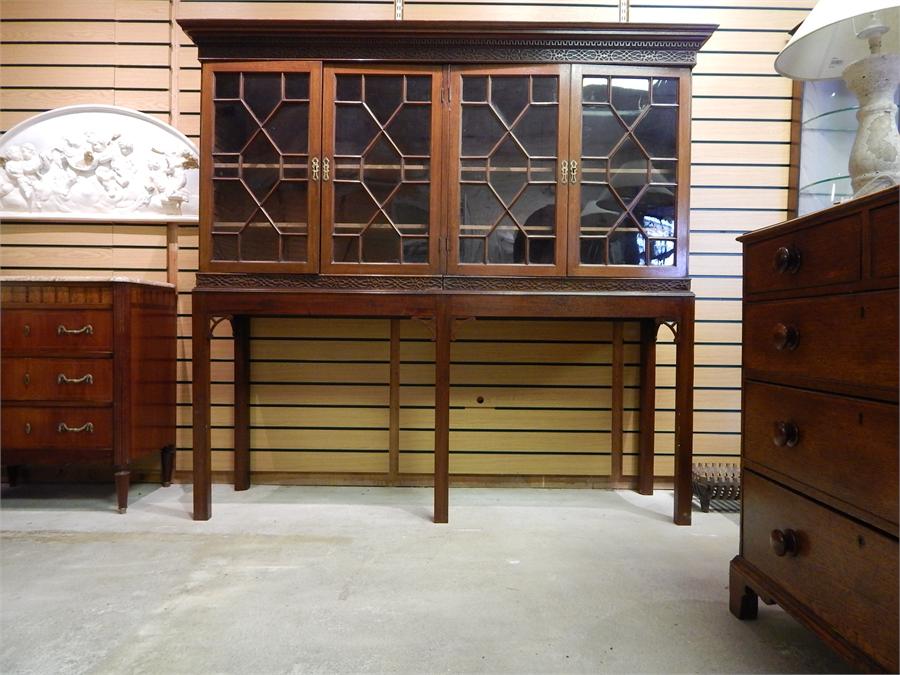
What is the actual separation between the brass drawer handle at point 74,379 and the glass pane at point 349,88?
6.24 ft

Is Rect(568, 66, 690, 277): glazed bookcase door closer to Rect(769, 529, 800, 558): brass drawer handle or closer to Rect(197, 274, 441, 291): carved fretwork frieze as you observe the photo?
Rect(197, 274, 441, 291): carved fretwork frieze

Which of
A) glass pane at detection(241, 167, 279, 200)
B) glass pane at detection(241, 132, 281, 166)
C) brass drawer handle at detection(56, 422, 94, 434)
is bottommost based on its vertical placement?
brass drawer handle at detection(56, 422, 94, 434)

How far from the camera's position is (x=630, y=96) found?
2295 mm

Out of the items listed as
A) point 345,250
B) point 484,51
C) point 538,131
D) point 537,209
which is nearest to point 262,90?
point 345,250

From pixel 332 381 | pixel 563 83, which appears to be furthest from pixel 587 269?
pixel 332 381

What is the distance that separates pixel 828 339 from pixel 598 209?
130cm

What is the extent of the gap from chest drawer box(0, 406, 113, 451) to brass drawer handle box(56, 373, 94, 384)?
5.5 inches

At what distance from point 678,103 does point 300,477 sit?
2.96 m

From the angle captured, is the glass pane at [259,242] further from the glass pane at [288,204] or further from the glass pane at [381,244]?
the glass pane at [381,244]

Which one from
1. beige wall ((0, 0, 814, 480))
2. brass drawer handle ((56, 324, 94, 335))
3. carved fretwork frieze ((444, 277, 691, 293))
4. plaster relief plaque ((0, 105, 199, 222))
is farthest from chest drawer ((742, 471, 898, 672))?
plaster relief plaque ((0, 105, 199, 222))

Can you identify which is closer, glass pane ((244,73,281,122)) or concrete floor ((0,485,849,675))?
concrete floor ((0,485,849,675))

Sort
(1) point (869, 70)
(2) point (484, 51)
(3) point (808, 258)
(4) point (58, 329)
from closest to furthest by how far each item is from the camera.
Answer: (3) point (808, 258) → (1) point (869, 70) → (2) point (484, 51) → (4) point (58, 329)

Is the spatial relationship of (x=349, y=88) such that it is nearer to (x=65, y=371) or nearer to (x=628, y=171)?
(x=628, y=171)

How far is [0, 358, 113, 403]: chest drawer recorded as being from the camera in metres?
2.38
